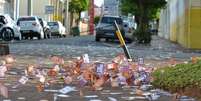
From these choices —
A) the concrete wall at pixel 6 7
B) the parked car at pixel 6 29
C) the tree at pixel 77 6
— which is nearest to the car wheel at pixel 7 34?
the parked car at pixel 6 29

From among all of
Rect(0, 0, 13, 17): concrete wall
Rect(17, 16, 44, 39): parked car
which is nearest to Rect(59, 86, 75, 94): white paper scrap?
Rect(17, 16, 44, 39): parked car

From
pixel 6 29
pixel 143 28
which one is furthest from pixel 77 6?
pixel 143 28

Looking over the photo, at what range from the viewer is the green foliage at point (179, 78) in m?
8.72

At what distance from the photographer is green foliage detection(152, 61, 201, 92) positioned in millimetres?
8719

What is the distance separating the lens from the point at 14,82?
10.4 meters

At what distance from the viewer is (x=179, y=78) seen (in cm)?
909

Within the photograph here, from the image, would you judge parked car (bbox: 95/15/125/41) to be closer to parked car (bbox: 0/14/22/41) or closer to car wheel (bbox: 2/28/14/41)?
parked car (bbox: 0/14/22/41)

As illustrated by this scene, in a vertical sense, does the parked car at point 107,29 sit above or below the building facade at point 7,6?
below

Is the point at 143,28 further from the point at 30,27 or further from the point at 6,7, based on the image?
the point at 6,7

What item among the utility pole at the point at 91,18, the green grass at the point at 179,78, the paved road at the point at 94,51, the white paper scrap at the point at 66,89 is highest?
the green grass at the point at 179,78

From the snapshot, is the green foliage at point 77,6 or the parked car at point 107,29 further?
the green foliage at point 77,6

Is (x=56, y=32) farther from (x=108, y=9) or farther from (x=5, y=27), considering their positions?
(x=5, y=27)

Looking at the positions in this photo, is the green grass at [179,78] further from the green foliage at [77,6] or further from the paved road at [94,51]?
the green foliage at [77,6]

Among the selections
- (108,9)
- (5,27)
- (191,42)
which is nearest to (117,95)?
(191,42)
